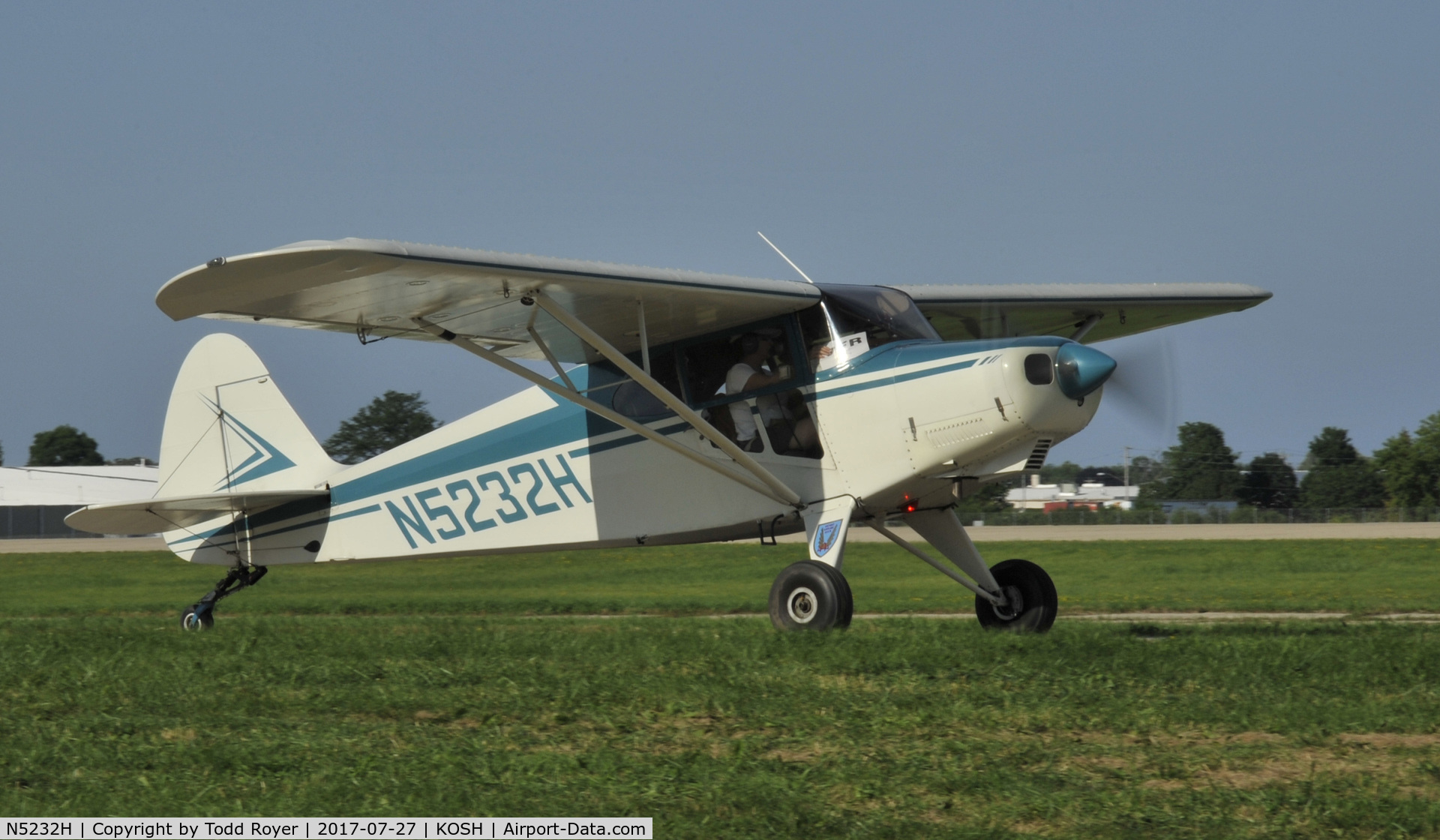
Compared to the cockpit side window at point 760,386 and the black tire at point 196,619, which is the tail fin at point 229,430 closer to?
the black tire at point 196,619

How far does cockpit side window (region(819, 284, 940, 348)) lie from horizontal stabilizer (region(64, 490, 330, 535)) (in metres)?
6.18

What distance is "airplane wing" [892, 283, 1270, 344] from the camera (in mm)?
12609

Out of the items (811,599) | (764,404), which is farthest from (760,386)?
(811,599)

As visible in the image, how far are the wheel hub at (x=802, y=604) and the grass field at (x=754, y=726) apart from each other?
1.86 feet

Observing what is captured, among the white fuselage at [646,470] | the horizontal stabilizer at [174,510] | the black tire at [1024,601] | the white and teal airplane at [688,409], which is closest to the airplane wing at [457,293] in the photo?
the white and teal airplane at [688,409]

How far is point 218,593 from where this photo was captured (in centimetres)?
1381

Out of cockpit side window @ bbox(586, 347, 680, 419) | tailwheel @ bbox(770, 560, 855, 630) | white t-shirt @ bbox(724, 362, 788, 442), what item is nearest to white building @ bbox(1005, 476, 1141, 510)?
cockpit side window @ bbox(586, 347, 680, 419)

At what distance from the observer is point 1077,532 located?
40.3m

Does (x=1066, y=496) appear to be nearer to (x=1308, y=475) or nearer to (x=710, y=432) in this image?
(x=1308, y=475)

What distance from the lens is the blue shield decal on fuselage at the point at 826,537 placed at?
1002 centimetres

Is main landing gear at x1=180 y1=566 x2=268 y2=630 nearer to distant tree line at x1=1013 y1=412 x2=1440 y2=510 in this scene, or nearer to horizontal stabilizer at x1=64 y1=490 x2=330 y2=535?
horizontal stabilizer at x1=64 y1=490 x2=330 y2=535

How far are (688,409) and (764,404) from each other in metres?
0.65

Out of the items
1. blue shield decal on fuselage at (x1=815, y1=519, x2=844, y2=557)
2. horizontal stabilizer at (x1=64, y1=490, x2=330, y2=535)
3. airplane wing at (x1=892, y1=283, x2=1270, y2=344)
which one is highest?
airplane wing at (x1=892, y1=283, x2=1270, y2=344)

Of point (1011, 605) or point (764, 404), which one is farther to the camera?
point (1011, 605)
